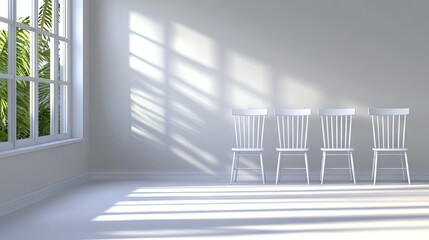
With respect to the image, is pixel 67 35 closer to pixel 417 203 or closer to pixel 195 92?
pixel 195 92

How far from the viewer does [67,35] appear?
21.5 feet

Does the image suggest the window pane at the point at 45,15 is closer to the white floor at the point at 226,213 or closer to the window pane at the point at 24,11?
the window pane at the point at 24,11

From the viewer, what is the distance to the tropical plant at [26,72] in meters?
4.76

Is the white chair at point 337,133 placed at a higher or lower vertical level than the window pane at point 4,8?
lower

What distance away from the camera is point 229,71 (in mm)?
6914

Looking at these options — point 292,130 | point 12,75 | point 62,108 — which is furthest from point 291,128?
point 12,75

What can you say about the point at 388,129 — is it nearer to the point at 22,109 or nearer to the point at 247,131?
the point at 247,131

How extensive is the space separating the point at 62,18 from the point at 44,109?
1.09 m

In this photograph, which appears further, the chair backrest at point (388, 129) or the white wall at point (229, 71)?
the white wall at point (229, 71)

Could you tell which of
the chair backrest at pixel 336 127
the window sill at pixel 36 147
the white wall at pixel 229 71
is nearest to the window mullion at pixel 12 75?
the window sill at pixel 36 147

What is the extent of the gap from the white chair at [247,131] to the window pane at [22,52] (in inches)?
87.6

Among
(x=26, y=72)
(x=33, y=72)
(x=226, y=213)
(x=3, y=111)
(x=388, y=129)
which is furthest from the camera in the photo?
(x=388, y=129)

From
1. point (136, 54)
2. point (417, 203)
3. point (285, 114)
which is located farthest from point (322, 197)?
point (136, 54)

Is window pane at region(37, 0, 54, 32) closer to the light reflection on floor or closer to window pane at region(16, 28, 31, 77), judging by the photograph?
window pane at region(16, 28, 31, 77)
